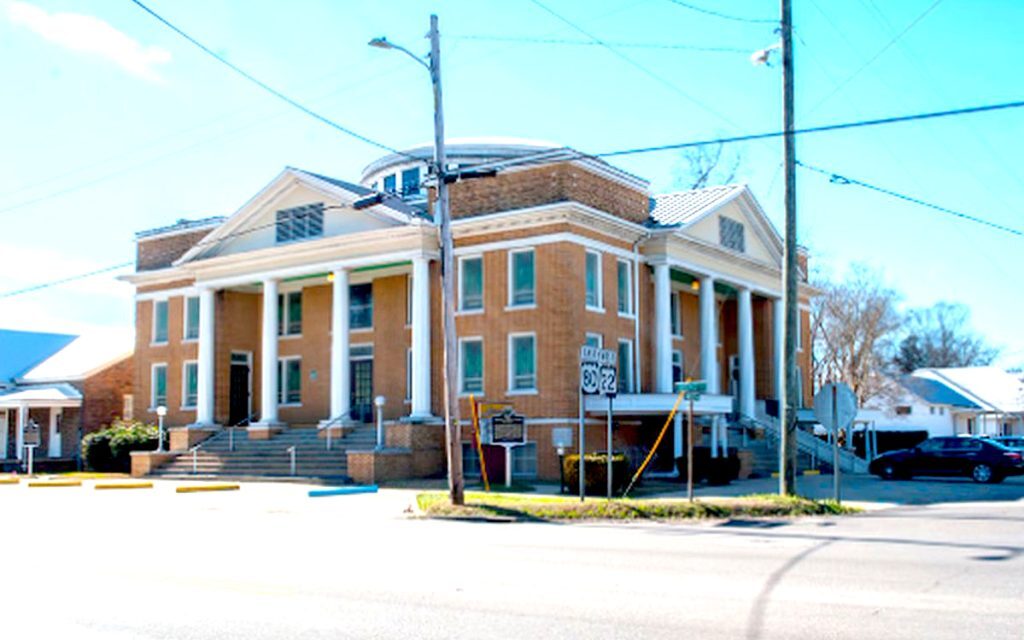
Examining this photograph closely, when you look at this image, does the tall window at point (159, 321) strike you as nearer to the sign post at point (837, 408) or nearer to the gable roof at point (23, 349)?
the gable roof at point (23, 349)

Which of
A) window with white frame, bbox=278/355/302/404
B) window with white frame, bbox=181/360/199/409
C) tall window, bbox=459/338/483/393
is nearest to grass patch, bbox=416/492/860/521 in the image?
tall window, bbox=459/338/483/393

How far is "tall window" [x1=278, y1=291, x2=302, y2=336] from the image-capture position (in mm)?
37719

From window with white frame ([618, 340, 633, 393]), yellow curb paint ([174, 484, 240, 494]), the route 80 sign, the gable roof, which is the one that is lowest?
yellow curb paint ([174, 484, 240, 494])

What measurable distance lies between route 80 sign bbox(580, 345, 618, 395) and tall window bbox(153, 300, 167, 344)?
967 inches

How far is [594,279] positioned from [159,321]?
18.4 meters

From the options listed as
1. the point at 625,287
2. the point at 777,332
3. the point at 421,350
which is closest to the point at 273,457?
the point at 421,350

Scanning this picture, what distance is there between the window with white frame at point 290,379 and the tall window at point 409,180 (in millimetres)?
7262

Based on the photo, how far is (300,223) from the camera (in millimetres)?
34375

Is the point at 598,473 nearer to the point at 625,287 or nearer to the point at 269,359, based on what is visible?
the point at 625,287

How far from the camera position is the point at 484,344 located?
101 feet

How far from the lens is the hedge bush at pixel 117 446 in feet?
120

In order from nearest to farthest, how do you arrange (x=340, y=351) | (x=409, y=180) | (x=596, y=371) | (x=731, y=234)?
1. (x=596, y=371)
2. (x=340, y=351)
3. (x=731, y=234)
4. (x=409, y=180)

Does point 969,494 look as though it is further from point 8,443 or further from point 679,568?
point 8,443

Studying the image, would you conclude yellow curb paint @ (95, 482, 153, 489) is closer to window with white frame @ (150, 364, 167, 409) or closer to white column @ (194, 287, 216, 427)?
white column @ (194, 287, 216, 427)
